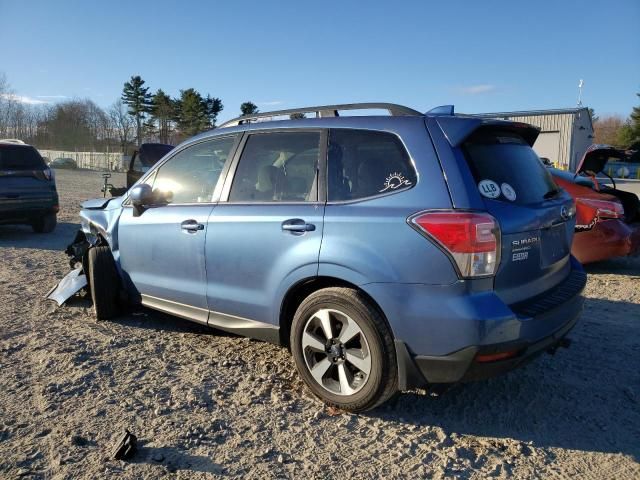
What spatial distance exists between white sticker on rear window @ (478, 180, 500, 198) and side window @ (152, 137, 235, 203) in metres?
1.99

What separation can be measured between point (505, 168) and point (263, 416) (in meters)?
2.12

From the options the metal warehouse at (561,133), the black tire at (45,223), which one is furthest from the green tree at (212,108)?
the black tire at (45,223)

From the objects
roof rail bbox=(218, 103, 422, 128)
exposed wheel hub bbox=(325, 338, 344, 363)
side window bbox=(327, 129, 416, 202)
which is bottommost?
exposed wheel hub bbox=(325, 338, 344, 363)

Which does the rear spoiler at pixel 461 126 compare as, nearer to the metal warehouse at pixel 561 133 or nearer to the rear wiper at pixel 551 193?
the rear wiper at pixel 551 193

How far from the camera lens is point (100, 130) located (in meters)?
73.4

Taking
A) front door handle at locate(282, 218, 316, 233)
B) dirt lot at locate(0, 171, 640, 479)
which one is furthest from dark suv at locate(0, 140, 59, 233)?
front door handle at locate(282, 218, 316, 233)

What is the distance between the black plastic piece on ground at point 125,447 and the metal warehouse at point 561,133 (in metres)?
34.6

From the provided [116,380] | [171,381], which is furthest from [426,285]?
[116,380]

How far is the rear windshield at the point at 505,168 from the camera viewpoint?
2955 mm

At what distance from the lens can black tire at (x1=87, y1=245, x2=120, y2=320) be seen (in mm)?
4762

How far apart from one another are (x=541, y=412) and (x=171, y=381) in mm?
2466

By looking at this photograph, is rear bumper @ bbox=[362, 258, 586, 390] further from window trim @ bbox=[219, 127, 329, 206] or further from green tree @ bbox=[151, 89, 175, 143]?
green tree @ bbox=[151, 89, 175, 143]

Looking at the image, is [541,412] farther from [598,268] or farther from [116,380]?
[598,268]

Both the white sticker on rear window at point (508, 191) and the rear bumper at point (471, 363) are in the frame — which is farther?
the white sticker on rear window at point (508, 191)
